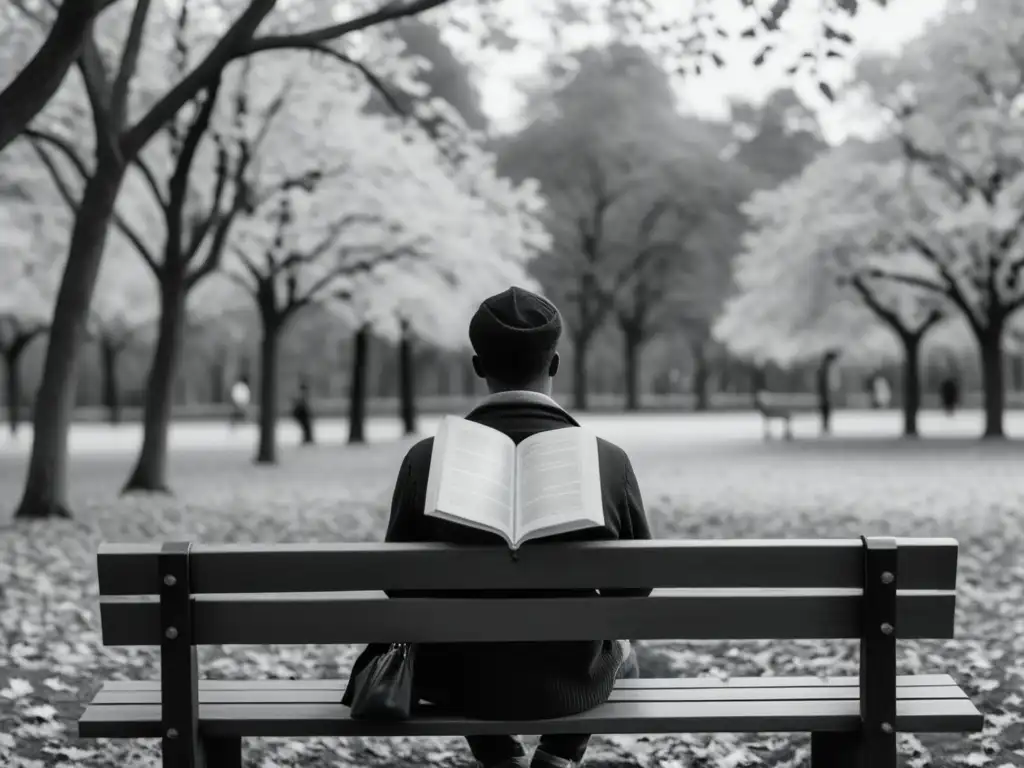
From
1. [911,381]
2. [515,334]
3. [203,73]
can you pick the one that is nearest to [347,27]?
[203,73]

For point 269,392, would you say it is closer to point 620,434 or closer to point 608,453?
point 620,434

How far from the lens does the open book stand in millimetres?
3045

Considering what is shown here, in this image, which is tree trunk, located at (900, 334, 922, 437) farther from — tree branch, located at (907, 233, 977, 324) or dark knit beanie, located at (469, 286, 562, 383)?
dark knit beanie, located at (469, 286, 562, 383)

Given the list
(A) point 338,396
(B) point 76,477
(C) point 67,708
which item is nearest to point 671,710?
(C) point 67,708

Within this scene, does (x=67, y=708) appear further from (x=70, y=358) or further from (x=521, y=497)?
(x=70, y=358)

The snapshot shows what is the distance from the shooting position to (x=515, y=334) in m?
3.32

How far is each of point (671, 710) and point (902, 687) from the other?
2.22 ft

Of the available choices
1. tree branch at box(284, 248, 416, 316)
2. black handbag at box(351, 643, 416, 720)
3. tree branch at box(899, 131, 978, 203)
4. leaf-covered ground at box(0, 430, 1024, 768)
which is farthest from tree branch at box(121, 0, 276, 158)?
tree branch at box(899, 131, 978, 203)

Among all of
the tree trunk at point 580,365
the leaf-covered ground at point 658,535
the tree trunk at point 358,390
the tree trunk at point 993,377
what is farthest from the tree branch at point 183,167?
the tree trunk at point 580,365

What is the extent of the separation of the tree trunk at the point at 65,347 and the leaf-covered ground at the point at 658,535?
48cm

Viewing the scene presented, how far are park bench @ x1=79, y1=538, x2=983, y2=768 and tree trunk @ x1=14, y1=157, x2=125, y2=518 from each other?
9.60 metres

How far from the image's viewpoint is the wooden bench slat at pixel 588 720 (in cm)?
327

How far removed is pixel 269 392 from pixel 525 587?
63.5ft

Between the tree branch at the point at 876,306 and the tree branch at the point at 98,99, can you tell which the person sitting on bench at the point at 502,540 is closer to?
the tree branch at the point at 98,99
